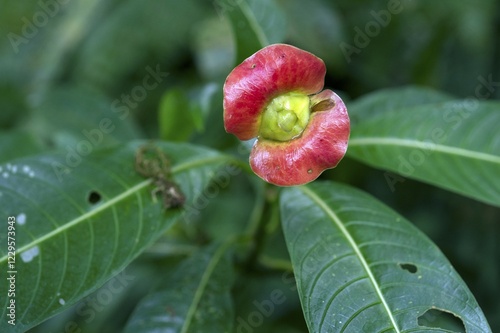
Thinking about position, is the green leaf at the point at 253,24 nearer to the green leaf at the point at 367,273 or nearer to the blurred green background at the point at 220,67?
the blurred green background at the point at 220,67

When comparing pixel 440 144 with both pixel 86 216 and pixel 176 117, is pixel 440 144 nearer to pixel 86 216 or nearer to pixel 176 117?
pixel 176 117

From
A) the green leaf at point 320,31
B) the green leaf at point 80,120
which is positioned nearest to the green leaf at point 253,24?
the green leaf at point 80,120

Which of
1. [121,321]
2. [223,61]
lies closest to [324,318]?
[121,321]

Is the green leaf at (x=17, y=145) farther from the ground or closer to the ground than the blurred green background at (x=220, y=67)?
farther from the ground

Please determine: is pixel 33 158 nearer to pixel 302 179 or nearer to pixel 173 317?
pixel 173 317

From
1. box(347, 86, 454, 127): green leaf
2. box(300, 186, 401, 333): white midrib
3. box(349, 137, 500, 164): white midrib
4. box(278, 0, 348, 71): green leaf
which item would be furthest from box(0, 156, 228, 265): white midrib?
box(278, 0, 348, 71): green leaf

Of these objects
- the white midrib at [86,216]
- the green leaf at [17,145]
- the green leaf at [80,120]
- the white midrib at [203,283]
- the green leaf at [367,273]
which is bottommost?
the white midrib at [203,283]
